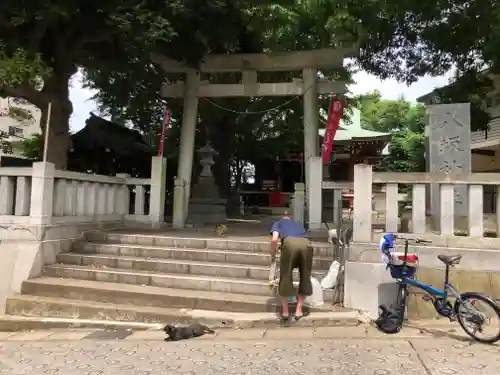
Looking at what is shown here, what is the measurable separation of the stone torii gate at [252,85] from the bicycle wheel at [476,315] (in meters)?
7.05

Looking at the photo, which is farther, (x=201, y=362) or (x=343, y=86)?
(x=343, y=86)

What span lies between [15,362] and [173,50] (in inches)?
319

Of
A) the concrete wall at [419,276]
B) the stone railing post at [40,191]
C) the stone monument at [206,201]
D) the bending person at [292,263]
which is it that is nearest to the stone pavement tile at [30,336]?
the stone railing post at [40,191]

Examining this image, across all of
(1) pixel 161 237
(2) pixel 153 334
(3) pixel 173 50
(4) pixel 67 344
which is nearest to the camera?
(4) pixel 67 344

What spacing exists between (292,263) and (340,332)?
108 cm

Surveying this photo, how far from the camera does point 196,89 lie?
13.2 meters

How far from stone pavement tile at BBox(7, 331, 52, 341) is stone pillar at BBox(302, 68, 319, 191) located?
315 inches

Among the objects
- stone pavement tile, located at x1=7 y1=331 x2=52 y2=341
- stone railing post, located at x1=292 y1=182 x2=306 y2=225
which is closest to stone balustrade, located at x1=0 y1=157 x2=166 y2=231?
stone pavement tile, located at x1=7 y1=331 x2=52 y2=341

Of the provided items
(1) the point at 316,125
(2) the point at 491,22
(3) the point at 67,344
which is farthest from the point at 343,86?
(3) the point at 67,344

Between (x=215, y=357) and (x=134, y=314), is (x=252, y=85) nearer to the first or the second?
(x=134, y=314)

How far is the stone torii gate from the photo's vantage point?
41.1 feet

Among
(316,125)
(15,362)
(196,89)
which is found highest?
(196,89)

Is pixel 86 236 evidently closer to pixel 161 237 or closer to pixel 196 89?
pixel 161 237

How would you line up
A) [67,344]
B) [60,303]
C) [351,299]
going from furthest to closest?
[60,303]
[351,299]
[67,344]
